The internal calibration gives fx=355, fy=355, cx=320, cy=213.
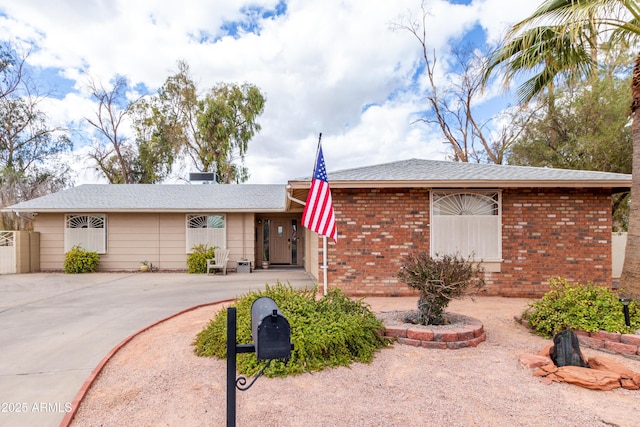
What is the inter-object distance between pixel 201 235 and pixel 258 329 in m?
10.9

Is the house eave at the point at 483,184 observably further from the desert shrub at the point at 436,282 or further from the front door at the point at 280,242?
the front door at the point at 280,242

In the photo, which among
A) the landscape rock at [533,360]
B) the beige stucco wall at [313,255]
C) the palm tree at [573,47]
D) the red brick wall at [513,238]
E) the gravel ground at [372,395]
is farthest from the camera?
the beige stucco wall at [313,255]

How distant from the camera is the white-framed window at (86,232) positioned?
11.9 m

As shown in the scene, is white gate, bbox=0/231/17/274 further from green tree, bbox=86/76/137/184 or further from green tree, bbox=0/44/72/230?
green tree, bbox=86/76/137/184

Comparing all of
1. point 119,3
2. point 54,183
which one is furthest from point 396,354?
point 54,183

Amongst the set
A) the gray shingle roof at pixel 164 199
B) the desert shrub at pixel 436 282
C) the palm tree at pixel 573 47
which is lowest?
the desert shrub at pixel 436 282

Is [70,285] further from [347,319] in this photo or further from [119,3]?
[347,319]

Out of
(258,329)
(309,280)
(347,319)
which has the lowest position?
(309,280)

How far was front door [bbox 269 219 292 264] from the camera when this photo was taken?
14.1m

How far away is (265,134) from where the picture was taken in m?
22.2

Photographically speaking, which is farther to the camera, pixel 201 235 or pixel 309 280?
pixel 201 235

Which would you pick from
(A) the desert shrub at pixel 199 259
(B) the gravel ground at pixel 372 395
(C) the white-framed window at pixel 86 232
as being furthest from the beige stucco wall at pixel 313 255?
(C) the white-framed window at pixel 86 232

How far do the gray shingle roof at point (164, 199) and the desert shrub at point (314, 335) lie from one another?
25.1 feet

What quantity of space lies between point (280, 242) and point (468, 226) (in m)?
8.22
